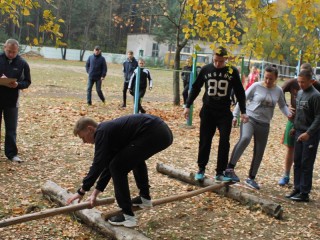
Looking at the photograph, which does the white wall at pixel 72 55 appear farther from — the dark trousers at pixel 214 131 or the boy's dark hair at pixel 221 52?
the boy's dark hair at pixel 221 52

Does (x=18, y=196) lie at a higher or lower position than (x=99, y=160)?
lower

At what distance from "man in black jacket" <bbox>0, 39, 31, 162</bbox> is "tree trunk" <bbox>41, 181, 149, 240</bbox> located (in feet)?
5.98

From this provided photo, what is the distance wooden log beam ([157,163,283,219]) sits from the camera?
514 cm

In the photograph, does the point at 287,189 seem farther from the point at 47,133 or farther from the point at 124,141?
the point at 47,133

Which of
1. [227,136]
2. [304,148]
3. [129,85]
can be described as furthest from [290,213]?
[129,85]

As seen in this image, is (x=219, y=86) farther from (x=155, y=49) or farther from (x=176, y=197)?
(x=155, y=49)

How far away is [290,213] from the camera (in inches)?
212

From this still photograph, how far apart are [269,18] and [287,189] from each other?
3068 mm

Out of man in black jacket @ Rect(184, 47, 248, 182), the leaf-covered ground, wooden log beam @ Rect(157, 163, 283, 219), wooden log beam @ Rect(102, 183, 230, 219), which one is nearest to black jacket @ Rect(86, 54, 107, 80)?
the leaf-covered ground

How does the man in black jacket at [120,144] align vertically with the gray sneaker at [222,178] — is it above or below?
above

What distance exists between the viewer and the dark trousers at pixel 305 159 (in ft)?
18.3

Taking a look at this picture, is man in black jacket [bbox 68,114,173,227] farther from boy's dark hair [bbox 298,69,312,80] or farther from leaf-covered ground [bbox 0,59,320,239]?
boy's dark hair [bbox 298,69,312,80]

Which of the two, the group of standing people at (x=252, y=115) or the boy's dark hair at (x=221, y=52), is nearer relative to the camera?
the boy's dark hair at (x=221, y=52)

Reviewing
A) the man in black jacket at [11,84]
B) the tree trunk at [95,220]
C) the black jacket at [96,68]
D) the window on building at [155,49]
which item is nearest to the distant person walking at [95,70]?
the black jacket at [96,68]
